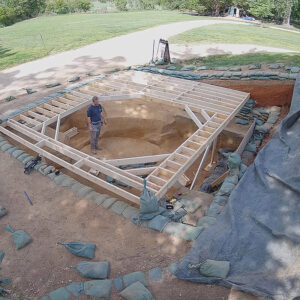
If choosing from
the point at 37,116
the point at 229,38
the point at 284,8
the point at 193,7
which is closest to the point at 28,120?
the point at 37,116

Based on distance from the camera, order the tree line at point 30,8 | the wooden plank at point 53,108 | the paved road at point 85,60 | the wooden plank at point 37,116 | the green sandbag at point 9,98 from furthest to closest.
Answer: the tree line at point 30,8, the paved road at point 85,60, the green sandbag at point 9,98, the wooden plank at point 53,108, the wooden plank at point 37,116

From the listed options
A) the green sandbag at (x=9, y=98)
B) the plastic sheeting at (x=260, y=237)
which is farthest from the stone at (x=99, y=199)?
the green sandbag at (x=9, y=98)

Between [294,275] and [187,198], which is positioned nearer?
[294,275]

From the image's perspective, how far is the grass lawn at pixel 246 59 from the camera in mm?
12391

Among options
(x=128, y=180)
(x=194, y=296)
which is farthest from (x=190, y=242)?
(x=128, y=180)

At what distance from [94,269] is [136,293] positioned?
873 millimetres

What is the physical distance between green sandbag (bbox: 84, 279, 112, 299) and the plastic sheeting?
3.60 ft

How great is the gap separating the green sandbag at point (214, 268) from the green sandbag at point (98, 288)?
4.56ft

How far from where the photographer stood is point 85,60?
52.5 ft

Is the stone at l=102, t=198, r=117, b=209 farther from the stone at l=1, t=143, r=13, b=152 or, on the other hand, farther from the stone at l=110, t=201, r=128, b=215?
the stone at l=1, t=143, r=13, b=152

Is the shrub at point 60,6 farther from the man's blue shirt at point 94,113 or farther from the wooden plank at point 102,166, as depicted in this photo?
the wooden plank at point 102,166

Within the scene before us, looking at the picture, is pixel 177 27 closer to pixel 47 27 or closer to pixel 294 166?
pixel 47 27

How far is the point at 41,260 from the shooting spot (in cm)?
468

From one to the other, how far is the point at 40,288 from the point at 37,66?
14025 mm
